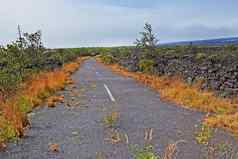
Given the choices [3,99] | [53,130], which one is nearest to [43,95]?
[3,99]

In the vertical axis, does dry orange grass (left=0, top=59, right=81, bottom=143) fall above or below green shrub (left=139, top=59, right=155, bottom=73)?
above

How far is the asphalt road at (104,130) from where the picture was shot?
28.2 ft

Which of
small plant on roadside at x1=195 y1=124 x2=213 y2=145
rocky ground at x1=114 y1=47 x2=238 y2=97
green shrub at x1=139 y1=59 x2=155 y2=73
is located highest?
small plant on roadside at x1=195 y1=124 x2=213 y2=145

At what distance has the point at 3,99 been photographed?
51.9 ft

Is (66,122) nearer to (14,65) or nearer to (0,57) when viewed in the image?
(14,65)

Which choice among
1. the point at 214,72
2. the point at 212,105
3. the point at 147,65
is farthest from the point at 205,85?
the point at 147,65

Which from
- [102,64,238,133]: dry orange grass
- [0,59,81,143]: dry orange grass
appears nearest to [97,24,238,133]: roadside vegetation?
[102,64,238,133]: dry orange grass

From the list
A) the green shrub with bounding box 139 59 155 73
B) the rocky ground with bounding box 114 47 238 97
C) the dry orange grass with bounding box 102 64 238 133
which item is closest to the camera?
the dry orange grass with bounding box 102 64 238 133

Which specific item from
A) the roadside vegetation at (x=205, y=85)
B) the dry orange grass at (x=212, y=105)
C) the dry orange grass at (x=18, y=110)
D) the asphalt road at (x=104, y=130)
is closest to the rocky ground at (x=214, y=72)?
the roadside vegetation at (x=205, y=85)

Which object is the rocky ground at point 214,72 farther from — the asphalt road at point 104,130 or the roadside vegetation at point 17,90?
the roadside vegetation at point 17,90

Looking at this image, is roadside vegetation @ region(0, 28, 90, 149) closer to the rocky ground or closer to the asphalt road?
the asphalt road

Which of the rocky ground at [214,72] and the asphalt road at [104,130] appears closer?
the asphalt road at [104,130]

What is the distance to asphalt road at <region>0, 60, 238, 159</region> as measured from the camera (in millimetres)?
8602

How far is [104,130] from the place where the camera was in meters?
11.0
